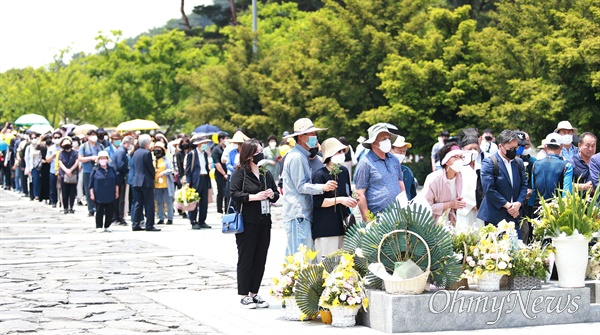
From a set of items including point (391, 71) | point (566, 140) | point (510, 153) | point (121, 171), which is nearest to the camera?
point (510, 153)

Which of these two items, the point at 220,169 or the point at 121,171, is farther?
the point at 220,169

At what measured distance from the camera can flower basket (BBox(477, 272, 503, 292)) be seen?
958 cm

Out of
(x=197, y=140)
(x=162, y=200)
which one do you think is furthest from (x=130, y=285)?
(x=197, y=140)

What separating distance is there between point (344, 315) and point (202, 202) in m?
11.9

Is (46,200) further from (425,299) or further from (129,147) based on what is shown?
(425,299)

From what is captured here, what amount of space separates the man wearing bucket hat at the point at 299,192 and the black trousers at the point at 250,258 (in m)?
0.31

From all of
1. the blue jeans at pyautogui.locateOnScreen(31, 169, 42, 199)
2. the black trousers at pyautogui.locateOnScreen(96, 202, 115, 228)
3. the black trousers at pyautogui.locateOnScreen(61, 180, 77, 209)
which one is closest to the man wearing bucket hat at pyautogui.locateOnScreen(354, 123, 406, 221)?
the black trousers at pyautogui.locateOnScreen(96, 202, 115, 228)

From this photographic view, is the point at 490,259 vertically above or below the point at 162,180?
below

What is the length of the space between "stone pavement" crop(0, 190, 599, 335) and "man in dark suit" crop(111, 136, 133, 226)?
1179 millimetres

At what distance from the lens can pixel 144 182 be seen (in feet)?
66.4

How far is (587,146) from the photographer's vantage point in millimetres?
13430

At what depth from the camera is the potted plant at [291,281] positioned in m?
9.91

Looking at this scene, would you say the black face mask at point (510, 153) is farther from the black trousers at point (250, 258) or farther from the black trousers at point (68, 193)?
the black trousers at point (68, 193)

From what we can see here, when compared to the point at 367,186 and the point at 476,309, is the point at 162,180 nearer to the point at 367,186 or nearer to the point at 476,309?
the point at 367,186
